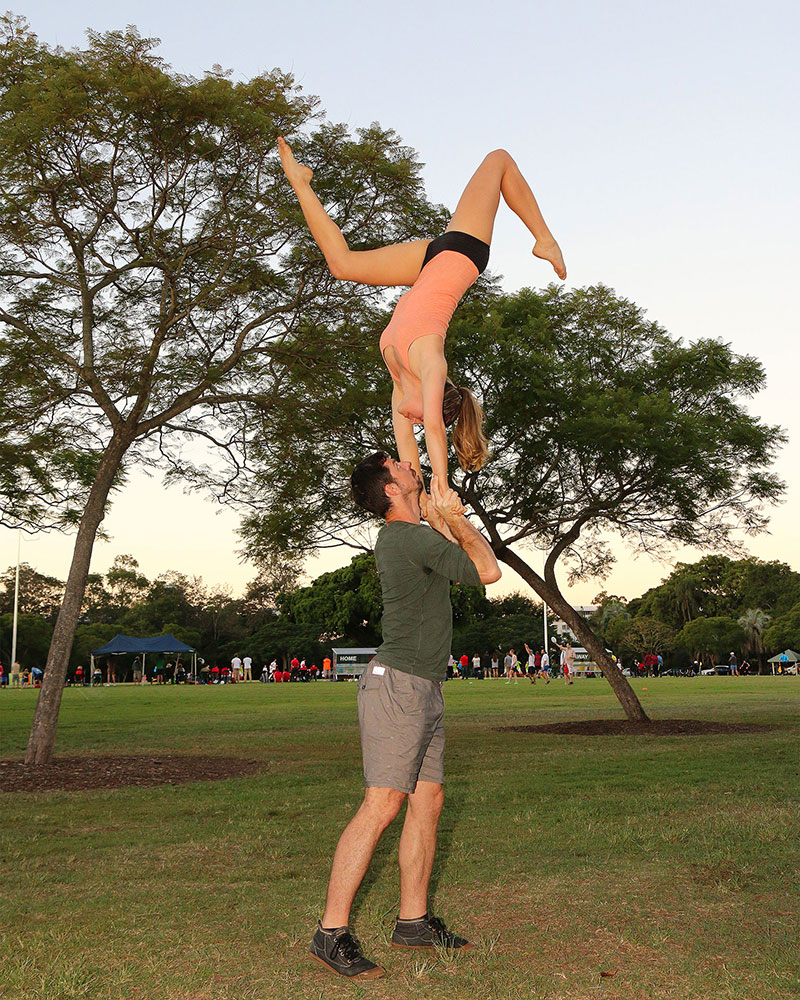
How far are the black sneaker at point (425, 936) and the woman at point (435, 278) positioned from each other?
1.88 meters

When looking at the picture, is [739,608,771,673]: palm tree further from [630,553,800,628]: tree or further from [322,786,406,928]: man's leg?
[322,786,406,928]: man's leg

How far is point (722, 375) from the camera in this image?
53.9 feet

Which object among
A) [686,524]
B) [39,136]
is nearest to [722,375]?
[686,524]

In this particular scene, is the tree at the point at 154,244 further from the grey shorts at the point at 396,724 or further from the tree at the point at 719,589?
the tree at the point at 719,589

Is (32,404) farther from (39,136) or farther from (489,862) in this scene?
(489,862)

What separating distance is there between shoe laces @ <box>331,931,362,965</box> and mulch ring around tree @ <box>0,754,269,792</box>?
22.7 feet

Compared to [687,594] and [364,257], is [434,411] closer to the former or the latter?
[364,257]

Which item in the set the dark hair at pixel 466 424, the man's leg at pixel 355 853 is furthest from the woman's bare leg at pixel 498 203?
the man's leg at pixel 355 853

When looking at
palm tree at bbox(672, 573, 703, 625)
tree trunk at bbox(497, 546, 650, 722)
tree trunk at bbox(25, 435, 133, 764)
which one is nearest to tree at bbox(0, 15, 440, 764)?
tree trunk at bbox(25, 435, 133, 764)

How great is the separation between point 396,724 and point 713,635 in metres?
70.2

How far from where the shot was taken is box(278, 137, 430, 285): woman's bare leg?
384 cm

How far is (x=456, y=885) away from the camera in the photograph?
5.27 meters

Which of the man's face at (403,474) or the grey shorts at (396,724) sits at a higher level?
the man's face at (403,474)

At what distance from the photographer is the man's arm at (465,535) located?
→ 361 cm
